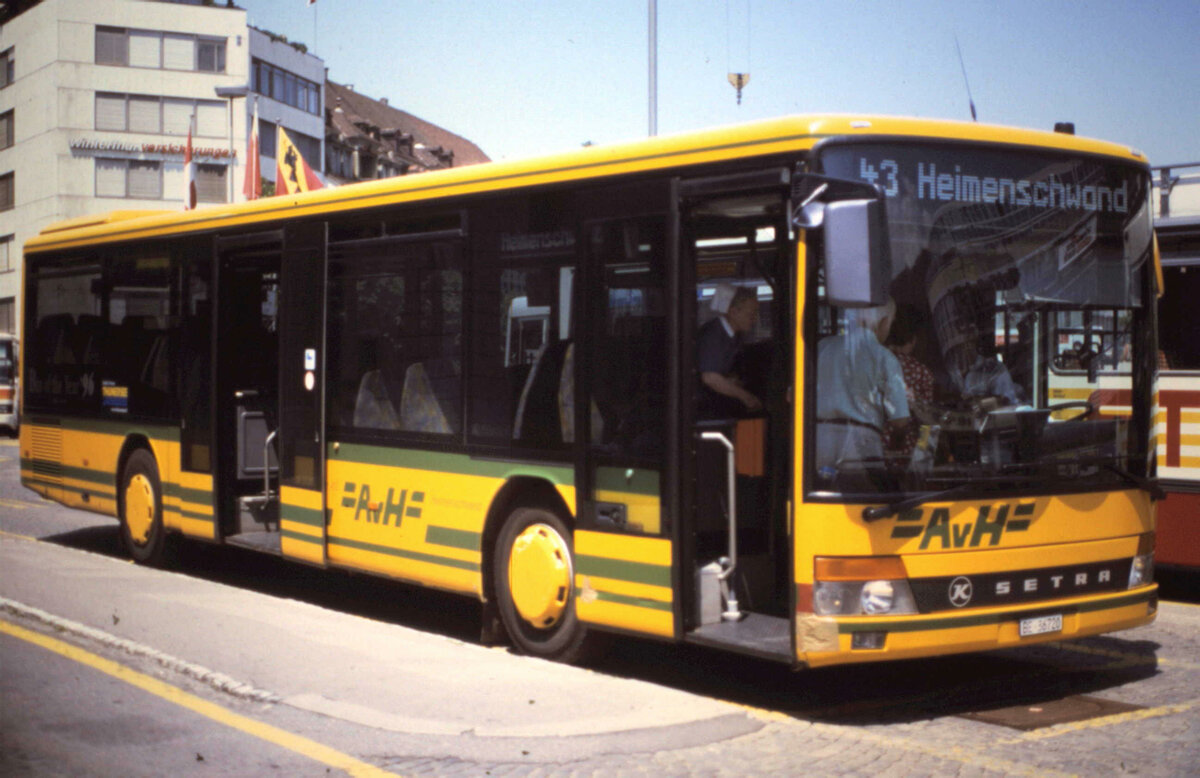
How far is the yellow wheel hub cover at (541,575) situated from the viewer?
873cm

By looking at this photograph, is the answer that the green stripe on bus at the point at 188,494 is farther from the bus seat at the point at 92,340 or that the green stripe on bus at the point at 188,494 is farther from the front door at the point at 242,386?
the bus seat at the point at 92,340

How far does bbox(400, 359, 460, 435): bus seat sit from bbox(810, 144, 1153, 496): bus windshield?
3.26m

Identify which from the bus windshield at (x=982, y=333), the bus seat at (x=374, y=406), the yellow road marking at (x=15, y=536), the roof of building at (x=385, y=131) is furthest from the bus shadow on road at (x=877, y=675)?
the roof of building at (x=385, y=131)

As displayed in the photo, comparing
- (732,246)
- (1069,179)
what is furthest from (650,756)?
(1069,179)

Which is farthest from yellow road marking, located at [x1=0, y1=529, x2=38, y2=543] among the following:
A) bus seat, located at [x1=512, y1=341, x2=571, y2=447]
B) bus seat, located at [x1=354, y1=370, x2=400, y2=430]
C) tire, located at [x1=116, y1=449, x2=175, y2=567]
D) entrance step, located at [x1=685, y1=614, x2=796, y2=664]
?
entrance step, located at [x1=685, y1=614, x2=796, y2=664]

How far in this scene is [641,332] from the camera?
814 centimetres

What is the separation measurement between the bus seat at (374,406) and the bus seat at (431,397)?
0.53ft

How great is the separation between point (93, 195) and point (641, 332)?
6189 centimetres

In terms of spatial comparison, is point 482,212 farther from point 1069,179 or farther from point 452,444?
point 1069,179

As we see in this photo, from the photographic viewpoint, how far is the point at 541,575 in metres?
8.83

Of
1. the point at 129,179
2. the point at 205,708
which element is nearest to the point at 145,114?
the point at 129,179

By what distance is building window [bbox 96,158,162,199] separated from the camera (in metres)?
65.2

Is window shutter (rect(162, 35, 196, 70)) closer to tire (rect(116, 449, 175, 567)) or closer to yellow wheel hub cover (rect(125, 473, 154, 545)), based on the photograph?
tire (rect(116, 449, 175, 567))

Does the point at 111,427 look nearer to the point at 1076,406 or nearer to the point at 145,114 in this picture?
the point at 1076,406
